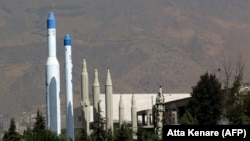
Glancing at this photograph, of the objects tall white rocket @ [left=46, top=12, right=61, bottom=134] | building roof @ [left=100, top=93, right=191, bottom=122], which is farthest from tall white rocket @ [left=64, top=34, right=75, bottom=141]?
building roof @ [left=100, top=93, right=191, bottom=122]

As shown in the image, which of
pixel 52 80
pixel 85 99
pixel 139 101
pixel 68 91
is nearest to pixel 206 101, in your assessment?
pixel 85 99

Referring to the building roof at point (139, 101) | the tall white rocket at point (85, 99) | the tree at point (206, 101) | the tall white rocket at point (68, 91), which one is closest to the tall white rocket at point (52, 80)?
the tall white rocket at point (68, 91)

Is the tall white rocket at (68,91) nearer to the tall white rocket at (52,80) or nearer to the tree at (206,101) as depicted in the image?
the tall white rocket at (52,80)

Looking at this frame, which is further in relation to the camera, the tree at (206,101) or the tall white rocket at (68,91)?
the tree at (206,101)

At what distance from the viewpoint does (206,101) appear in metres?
96.6

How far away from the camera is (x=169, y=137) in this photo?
33.2 metres

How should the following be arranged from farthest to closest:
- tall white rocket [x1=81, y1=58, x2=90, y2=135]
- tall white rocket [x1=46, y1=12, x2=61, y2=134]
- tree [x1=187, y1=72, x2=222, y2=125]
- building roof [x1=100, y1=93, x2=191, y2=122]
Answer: building roof [x1=100, y1=93, x2=191, y2=122] < tall white rocket [x1=81, y1=58, x2=90, y2=135] < tree [x1=187, y1=72, x2=222, y2=125] < tall white rocket [x1=46, y1=12, x2=61, y2=134]

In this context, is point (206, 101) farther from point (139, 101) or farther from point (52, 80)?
point (139, 101)

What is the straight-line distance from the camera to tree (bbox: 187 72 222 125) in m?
94.6

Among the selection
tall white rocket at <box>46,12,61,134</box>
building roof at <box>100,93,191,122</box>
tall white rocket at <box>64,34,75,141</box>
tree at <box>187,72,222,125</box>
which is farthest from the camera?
building roof at <box>100,93,191,122</box>

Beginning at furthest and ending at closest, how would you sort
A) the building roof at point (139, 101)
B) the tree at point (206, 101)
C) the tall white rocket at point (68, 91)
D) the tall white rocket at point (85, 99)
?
the building roof at point (139, 101) → the tall white rocket at point (85, 99) → the tree at point (206, 101) → the tall white rocket at point (68, 91)

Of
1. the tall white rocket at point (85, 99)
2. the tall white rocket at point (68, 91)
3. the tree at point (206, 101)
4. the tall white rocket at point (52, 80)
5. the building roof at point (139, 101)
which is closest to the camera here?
the tall white rocket at point (52, 80)

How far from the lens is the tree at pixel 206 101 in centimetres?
9456

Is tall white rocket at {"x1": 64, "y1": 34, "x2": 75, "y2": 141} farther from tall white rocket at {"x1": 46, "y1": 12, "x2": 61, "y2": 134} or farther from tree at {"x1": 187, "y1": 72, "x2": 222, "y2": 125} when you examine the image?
tree at {"x1": 187, "y1": 72, "x2": 222, "y2": 125}
